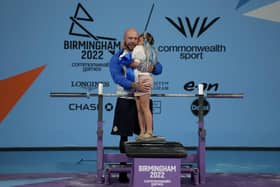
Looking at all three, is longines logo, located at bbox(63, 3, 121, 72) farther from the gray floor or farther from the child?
the child

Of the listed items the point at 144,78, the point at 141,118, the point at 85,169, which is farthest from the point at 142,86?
the point at 85,169

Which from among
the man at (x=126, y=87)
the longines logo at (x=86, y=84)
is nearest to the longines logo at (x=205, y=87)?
the longines logo at (x=86, y=84)

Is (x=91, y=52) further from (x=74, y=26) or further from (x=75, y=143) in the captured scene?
(x=75, y=143)

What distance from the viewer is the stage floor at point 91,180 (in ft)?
17.9

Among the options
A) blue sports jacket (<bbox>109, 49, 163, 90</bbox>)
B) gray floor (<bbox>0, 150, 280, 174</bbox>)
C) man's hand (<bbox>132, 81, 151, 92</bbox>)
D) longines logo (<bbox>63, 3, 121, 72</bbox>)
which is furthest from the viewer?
longines logo (<bbox>63, 3, 121, 72</bbox>)

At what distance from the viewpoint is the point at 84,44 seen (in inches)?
326

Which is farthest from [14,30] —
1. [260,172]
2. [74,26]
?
[260,172]

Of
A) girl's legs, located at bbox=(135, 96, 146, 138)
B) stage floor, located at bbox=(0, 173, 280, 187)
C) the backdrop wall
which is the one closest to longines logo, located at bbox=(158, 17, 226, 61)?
the backdrop wall

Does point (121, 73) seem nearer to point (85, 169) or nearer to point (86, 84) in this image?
point (85, 169)

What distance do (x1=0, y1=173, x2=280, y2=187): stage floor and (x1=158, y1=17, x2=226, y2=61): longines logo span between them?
8.94ft

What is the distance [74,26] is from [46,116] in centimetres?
153

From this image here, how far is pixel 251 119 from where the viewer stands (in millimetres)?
8406

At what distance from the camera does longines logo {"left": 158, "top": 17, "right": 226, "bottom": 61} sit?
27.5 feet

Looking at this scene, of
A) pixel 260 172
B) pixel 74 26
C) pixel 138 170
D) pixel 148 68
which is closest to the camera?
pixel 138 170
